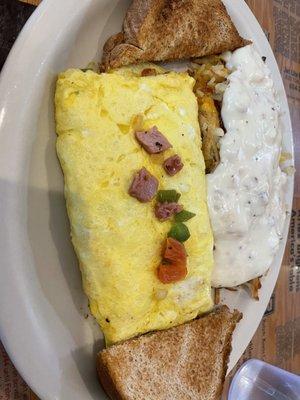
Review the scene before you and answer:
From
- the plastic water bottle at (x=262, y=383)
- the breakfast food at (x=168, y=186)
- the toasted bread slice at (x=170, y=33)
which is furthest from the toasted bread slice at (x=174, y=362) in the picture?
the toasted bread slice at (x=170, y=33)

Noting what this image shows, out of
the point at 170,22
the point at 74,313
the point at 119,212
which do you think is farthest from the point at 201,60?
the point at 74,313

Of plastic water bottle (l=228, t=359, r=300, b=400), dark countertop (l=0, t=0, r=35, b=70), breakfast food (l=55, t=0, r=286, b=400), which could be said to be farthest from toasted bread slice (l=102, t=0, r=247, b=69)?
plastic water bottle (l=228, t=359, r=300, b=400)

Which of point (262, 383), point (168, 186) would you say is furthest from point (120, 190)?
point (262, 383)

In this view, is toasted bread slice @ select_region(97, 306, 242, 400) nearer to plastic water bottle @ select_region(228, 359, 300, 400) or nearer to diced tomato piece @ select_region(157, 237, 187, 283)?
diced tomato piece @ select_region(157, 237, 187, 283)

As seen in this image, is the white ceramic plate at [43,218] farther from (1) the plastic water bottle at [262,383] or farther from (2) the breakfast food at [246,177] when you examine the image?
(1) the plastic water bottle at [262,383]

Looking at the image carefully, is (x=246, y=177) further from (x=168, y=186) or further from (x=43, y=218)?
(x=43, y=218)

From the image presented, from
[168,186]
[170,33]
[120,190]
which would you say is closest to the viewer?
[120,190]

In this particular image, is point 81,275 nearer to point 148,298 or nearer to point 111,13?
point 148,298
